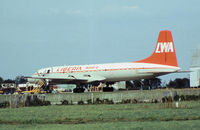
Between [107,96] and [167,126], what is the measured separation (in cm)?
2199

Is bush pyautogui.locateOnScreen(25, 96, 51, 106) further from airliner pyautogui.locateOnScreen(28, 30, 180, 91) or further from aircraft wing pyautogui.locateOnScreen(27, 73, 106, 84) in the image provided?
aircraft wing pyautogui.locateOnScreen(27, 73, 106, 84)

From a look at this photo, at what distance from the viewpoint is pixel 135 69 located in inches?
2192

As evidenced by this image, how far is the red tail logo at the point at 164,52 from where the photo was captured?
55938mm

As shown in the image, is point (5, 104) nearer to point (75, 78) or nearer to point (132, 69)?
point (132, 69)

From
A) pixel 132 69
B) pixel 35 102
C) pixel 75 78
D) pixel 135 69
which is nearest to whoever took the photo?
pixel 35 102

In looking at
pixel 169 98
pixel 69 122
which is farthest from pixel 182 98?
pixel 69 122

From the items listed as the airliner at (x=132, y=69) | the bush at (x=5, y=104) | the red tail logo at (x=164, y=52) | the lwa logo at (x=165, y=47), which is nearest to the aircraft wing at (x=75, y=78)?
the airliner at (x=132, y=69)

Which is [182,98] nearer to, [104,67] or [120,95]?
[120,95]

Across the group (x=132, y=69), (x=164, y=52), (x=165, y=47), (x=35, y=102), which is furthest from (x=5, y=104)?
(x=165, y=47)

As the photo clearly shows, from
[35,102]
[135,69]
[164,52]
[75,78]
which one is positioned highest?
[164,52]

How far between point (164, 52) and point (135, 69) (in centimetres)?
508

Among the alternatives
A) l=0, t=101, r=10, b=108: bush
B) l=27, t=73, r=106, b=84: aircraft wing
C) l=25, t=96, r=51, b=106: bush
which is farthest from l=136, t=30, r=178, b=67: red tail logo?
l=0, t=101, r=10, b=108: bush

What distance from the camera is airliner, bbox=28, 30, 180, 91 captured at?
55.0 m

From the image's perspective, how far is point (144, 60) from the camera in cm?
5650
